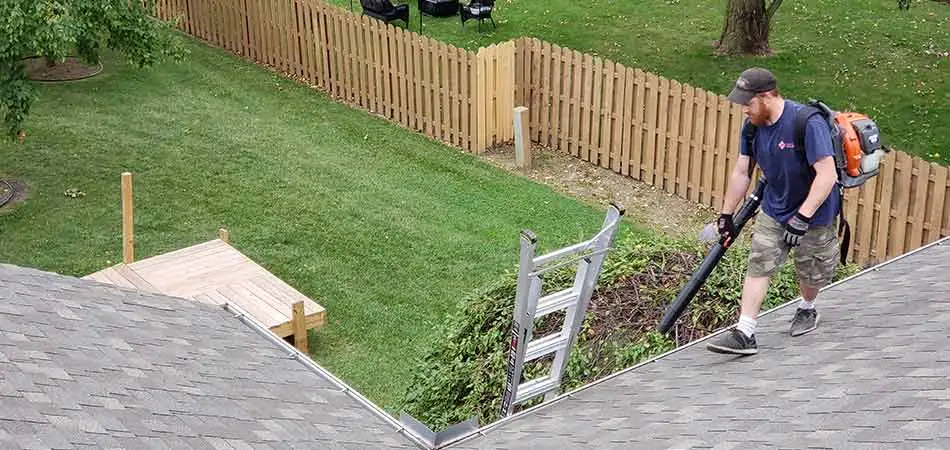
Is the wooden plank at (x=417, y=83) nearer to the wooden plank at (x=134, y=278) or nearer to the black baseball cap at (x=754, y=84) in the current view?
the wooden plank at (x=134, y=278)

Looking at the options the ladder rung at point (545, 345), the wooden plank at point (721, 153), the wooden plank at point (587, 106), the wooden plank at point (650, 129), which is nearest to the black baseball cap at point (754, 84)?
the ladder rung at point (545, 345)

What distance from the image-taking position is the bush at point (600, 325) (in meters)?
6.89

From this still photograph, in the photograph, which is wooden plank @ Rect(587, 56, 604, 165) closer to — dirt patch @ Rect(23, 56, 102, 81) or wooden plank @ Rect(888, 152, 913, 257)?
wooden plank @ Rect(888, 152, 913, 257)

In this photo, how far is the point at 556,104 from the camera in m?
14.8

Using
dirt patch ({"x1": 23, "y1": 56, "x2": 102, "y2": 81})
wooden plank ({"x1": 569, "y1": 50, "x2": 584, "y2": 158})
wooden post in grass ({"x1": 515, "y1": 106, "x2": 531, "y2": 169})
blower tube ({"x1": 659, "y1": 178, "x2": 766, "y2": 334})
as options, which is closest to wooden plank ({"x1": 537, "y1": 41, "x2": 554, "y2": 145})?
wooden plank ({"x1": 569, "y1": 50, "x2": 584, "y2": 158})

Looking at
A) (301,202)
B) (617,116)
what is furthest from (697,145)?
(301,202)

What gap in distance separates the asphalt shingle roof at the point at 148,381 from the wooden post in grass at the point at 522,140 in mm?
7885

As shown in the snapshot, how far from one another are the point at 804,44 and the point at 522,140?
7919 mm

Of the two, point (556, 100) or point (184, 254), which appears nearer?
point (184, 254)

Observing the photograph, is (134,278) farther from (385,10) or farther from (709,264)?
(385,10)

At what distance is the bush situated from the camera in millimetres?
6891

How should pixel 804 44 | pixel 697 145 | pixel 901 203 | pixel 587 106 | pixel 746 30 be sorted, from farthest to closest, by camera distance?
1. pixel 804 44
2. pixel 746 30
3. pixel 587 106
4. pixel 697 145
5. pixel 901 203

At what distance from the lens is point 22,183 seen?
45.0ft

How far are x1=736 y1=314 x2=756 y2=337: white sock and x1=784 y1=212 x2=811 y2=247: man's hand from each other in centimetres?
52
